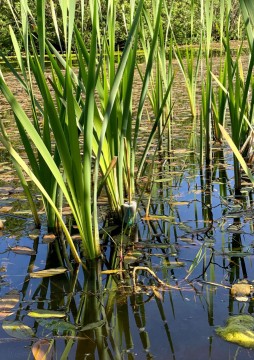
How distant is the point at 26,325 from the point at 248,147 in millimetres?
1371

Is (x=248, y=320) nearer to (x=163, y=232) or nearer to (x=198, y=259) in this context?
(x=198, y=259)

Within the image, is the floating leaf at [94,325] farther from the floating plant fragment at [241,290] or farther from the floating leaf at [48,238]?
the floating leaf at [48,238]

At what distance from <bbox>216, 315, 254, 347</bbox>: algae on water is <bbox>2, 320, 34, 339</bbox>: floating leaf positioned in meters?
0.33

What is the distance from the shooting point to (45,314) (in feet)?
3.17

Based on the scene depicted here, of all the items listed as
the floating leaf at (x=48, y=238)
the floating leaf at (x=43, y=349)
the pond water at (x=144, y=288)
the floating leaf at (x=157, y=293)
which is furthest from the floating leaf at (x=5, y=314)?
the floating leaf at (x=48, y=238)

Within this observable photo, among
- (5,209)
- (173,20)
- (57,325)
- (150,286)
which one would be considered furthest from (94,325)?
(173,20)

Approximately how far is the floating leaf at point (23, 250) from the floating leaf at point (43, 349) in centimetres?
45

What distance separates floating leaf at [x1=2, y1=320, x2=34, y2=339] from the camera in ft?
2.95

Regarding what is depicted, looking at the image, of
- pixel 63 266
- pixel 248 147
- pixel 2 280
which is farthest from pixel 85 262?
pixel 248 147

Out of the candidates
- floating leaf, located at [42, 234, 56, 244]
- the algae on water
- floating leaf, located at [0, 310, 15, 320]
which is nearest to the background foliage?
floating leaf, located at [42, 234, 56, 244]

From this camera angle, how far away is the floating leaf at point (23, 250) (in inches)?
51.5

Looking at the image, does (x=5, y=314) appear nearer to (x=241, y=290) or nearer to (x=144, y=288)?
(x=144, y=288)

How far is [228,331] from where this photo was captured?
2.82 ft

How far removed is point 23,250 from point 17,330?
0.42 metres
